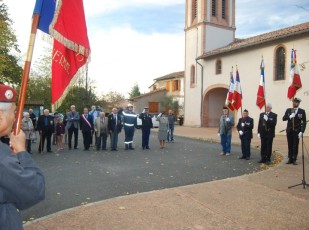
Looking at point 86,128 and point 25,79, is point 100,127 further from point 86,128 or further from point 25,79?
point 25,79

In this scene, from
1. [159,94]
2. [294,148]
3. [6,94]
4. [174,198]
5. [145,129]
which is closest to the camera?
[6,94]

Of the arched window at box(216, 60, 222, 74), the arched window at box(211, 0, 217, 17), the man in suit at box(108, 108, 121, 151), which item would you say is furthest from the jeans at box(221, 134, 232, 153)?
the arched window at box(211, 0, 217, 17)

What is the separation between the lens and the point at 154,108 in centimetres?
4981

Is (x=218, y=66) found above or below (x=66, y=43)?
above

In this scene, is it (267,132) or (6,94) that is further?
(267,132)

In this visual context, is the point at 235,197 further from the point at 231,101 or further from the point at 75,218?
the point at 231,101

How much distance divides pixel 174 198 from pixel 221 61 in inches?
1023

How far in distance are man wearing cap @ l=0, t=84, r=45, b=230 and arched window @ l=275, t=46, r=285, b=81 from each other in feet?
81.4

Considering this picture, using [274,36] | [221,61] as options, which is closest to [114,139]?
[274,36]

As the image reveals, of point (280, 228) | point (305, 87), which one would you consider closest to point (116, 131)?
point (280, 228)

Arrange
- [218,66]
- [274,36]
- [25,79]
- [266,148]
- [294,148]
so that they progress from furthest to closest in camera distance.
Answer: [218,66], [274,36], [266,148], [294,148], [25,79]

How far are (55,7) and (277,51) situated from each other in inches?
949

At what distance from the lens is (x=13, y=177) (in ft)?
5.83

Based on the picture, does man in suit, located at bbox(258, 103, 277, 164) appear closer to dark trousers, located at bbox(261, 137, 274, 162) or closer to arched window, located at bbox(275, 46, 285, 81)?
dark trousers, located at bbox(261, 137, 274, 162)
